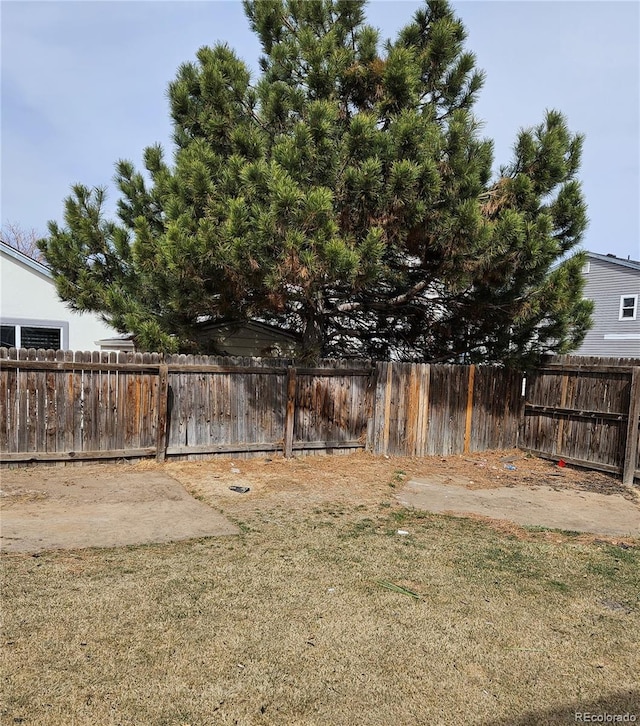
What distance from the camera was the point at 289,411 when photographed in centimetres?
828

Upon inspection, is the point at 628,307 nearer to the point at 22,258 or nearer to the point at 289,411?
the point at 289,411

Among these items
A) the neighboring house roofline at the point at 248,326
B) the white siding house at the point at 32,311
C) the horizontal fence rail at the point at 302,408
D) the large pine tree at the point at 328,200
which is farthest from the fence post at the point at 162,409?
the white siding house at the point at 32,311

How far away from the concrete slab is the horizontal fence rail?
4.61 ft

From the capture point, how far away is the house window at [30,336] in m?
11.4

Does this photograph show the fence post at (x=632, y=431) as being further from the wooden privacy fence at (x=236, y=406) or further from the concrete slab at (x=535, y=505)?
the wooden privacy fence at (x=236, y=406)

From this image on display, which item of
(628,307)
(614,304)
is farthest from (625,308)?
(614,304)

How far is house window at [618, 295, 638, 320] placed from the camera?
62.4ft

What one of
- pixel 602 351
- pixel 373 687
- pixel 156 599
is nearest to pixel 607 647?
pixel 373 687

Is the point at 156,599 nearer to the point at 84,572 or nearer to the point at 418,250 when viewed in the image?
the point at 84,572

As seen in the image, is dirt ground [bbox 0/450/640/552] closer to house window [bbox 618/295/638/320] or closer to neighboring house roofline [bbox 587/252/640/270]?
house window [bbox 618/295/638/320]

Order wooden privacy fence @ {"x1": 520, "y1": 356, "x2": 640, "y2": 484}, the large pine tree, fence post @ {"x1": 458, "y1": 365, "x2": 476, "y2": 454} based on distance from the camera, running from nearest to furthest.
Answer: the large pine tree, wooden privacy fence @ {"x1": 520, "y1": 356, "x2": 640, "y2": 484}, fence post @ {"x1": 458, "y1": 365, "x2": 476, "y2": 454}

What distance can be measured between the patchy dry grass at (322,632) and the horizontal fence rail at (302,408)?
3.24m

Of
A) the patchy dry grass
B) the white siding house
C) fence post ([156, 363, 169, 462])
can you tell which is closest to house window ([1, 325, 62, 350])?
the white siding house

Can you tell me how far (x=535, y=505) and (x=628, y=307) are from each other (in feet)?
52.9
